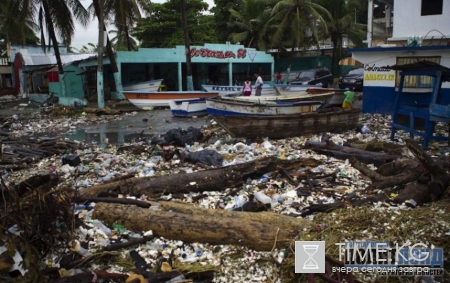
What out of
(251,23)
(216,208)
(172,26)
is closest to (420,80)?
(216,208)

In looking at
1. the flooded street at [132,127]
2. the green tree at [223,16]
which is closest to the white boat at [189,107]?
the flooded street at [132,127]

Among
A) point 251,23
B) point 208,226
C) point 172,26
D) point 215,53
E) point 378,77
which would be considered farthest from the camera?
point 172,26

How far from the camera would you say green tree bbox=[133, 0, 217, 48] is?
28688mm

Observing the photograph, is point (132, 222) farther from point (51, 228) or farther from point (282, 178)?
point (282, 178)

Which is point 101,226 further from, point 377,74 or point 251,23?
point 251,23

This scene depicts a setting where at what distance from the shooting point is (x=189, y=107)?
16.5 metres

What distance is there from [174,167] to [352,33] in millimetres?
23580

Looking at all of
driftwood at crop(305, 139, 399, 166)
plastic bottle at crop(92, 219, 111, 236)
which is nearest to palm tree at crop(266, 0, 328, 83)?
driftwood at crop(305, 139, 399, 166)

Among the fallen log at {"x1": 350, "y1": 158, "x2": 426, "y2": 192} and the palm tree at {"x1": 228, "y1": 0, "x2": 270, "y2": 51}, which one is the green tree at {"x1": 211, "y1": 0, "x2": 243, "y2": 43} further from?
the fallen log at {"x1": 350, "y1": 158, "x2": 426, "y2": 192}

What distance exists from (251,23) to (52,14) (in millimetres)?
13179

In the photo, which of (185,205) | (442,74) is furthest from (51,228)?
(442,74)

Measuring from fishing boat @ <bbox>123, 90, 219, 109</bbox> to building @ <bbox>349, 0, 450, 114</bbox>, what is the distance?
7297mm

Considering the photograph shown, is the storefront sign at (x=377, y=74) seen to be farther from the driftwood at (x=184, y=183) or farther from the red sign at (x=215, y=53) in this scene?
the red sign at (x=215, y=53)

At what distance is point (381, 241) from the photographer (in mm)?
3957
